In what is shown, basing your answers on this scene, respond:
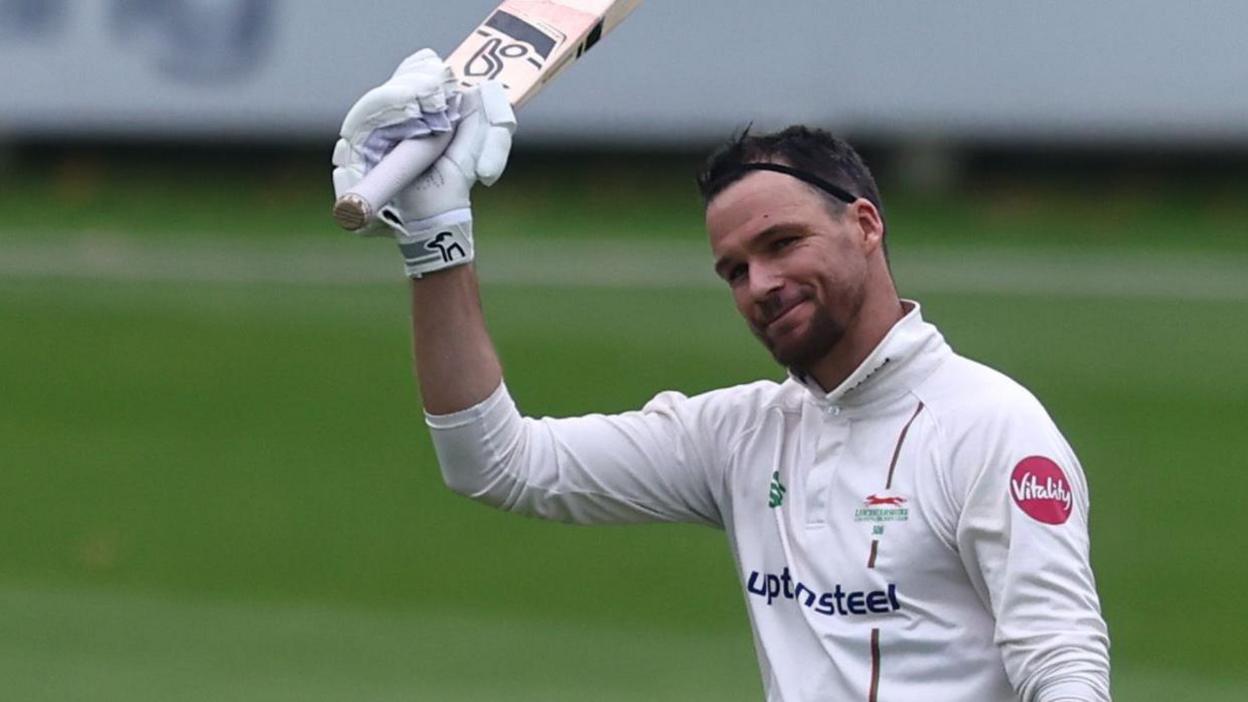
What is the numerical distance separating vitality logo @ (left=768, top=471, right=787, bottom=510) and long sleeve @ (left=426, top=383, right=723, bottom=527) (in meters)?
0.24

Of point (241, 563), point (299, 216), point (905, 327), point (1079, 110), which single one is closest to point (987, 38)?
point (1079, 110)

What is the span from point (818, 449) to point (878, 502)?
232mm

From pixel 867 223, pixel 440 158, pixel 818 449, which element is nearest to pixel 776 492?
pixel 818 449

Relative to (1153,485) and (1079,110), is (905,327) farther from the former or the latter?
(1079,110)

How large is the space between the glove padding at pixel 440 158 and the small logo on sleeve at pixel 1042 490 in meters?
1.18

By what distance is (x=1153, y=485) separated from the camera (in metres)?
10.7

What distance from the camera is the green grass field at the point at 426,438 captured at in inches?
374

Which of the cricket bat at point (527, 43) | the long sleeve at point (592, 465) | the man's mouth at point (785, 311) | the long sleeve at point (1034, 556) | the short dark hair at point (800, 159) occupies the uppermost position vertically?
the cricket bat at point (527, 43)

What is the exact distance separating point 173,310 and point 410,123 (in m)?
9.21

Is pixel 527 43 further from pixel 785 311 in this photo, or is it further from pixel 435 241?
pixel 785 311

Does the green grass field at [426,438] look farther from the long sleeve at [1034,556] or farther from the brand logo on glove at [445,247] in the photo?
the long sleeve at [1034,556]

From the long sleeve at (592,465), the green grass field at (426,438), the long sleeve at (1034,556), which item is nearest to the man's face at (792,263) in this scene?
the long sleeve at (1034,556)

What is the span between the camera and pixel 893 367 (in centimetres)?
454

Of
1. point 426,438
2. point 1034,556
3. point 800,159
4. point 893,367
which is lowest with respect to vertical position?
point 1034,556
